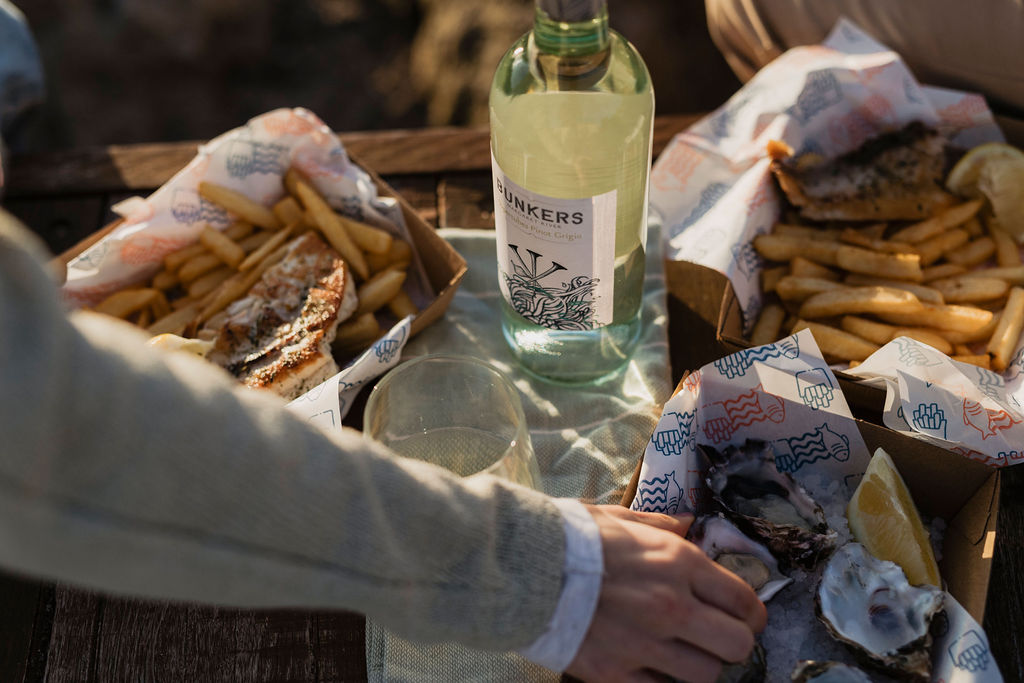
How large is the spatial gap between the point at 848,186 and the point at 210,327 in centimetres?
132

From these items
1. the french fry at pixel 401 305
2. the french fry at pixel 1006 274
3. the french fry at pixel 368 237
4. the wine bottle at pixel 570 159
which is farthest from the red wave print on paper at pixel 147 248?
the french fry at pixel 1006 274

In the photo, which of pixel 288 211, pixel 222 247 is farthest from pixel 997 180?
pixel 222 247

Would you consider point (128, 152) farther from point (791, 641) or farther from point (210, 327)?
point (791, 641)

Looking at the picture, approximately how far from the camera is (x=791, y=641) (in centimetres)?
110

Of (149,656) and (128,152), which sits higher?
(128,152)

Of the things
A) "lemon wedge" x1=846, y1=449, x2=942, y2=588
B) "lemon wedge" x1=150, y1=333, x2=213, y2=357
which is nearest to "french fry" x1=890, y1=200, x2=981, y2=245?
"lemon wedge" x1=846, y1=449, x2=942, y2=588

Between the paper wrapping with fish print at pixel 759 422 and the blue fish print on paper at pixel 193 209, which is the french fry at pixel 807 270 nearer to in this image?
the paper wrapping with fish print at pixel 759 422

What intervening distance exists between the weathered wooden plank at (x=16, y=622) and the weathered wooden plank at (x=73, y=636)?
0.03m

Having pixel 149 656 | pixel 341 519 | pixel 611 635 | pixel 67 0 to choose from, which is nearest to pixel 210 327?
pixel 149 656

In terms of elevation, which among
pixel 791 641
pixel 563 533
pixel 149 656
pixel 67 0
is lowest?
pixel 67 0

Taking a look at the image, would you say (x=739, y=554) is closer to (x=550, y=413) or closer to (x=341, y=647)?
(x=550, y=413)

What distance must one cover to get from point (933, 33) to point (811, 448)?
3.77 ft

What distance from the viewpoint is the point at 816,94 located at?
5.93 ft

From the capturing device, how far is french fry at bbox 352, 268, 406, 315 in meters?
1.54
